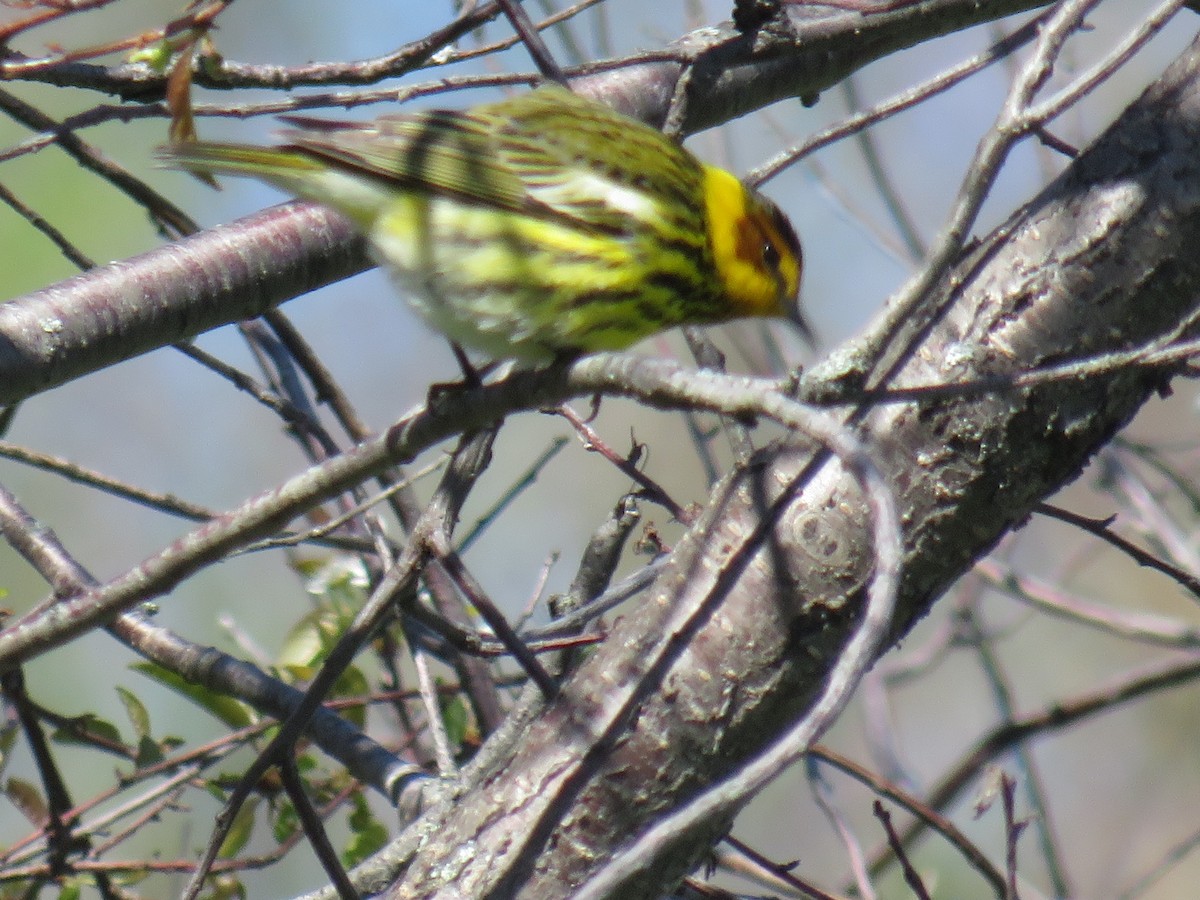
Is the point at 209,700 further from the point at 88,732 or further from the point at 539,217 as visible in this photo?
the point at 539,217

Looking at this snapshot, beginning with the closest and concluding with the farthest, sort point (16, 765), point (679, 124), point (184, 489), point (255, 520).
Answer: point (255, 520)
point (679, 124)
point (16, 765)
point (184, 489)

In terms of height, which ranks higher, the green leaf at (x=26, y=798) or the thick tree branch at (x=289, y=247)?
the thick tree branch at (x=289, y=247)

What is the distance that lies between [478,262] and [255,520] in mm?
1147

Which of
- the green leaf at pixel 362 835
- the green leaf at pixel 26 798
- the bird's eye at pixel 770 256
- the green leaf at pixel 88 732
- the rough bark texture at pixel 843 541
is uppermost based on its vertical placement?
the bird's eye at pixel 770 256

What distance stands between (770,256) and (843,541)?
62.6 inches

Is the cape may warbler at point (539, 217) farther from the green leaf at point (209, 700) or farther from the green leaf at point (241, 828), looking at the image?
the green leaf at point (241, 828)

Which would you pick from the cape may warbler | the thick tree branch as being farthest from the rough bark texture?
the thick tree branch

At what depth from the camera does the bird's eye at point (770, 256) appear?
138 inches

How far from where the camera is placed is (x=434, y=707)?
9.87 ft

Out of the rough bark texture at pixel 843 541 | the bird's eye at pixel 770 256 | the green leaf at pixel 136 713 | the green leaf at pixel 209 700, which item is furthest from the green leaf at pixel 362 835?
the bird's eye at pixel 770 256

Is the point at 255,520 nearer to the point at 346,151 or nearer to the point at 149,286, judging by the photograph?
the point at 149,286

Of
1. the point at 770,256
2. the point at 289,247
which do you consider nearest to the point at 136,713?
Result: the point at 289,247

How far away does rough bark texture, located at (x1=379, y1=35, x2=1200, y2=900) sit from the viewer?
209 cm

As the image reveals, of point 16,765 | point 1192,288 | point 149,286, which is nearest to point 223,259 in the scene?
point 149,286
